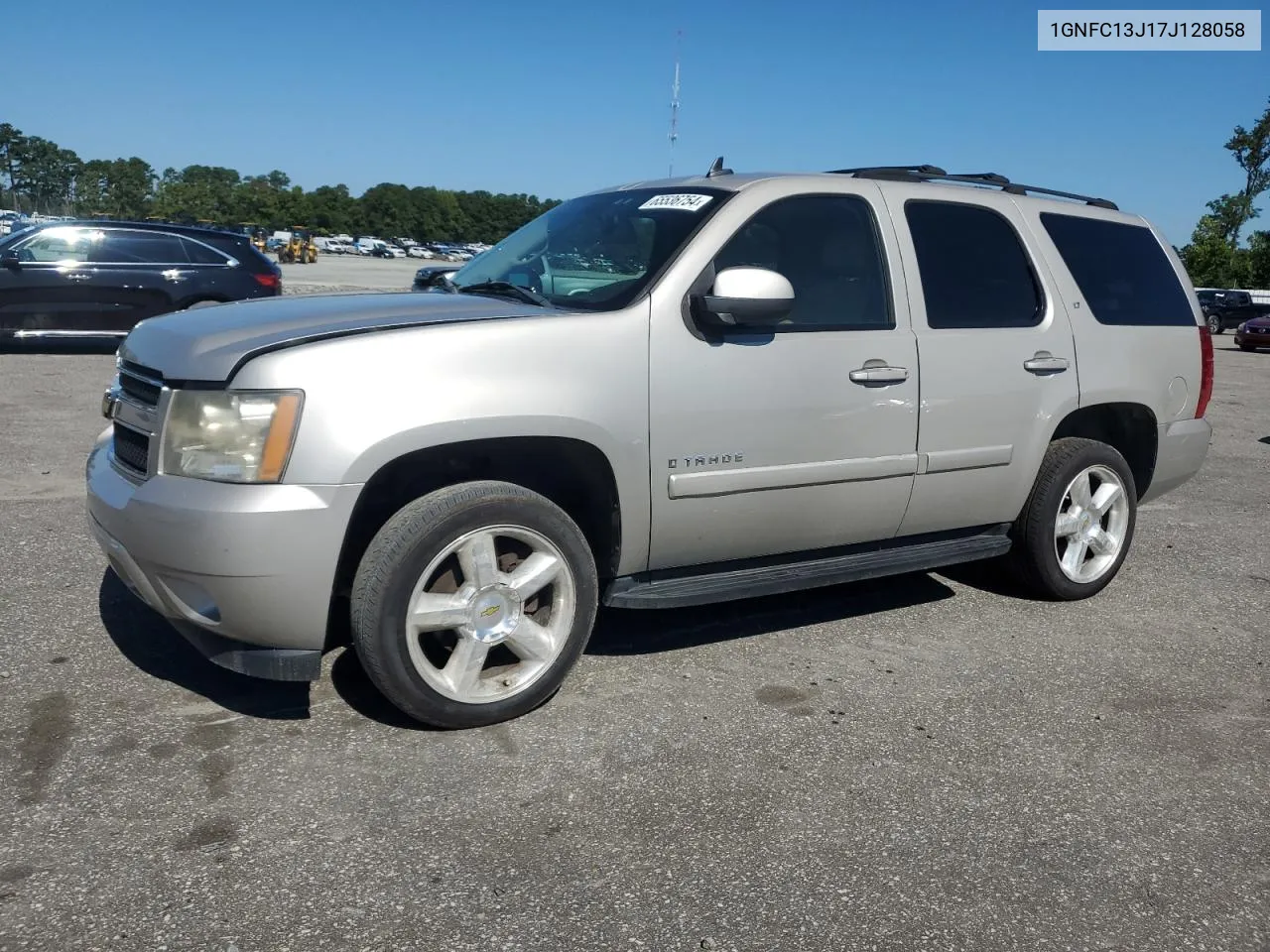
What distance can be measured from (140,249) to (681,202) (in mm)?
10642

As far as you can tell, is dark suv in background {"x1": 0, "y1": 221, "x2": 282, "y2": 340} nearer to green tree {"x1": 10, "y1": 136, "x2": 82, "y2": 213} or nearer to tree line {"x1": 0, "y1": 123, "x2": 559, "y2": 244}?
tree line {"x1": 0, "y1": 123, "x2": 559, "y2": 244}

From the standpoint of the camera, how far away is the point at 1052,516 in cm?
473

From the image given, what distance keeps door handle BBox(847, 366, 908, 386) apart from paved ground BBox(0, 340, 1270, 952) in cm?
106

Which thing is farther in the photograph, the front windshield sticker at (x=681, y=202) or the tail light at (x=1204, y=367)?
the tail light at (x=1204, y=367)

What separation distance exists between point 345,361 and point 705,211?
1483 mm

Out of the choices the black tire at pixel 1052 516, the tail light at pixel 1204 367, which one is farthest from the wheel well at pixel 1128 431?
the tail light at pixel 1204 367

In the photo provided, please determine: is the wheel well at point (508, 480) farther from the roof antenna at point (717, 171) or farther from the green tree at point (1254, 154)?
the green tree at point (1254, 154)

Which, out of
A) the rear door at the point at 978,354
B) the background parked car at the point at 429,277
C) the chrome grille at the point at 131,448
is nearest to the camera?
the chrome grille at the point at 131,448

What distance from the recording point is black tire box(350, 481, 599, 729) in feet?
10.4

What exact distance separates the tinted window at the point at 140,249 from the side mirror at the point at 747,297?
10953mm

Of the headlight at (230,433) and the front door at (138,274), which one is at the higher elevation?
the front door at (138,274)

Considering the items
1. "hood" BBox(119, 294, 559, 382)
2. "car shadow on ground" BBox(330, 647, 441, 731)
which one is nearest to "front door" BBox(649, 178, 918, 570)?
"hood" BBox(119, 294, 559, 382)

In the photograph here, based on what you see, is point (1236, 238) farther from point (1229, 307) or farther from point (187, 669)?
point (187, 669)

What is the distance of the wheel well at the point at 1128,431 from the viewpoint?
16.5 feet
